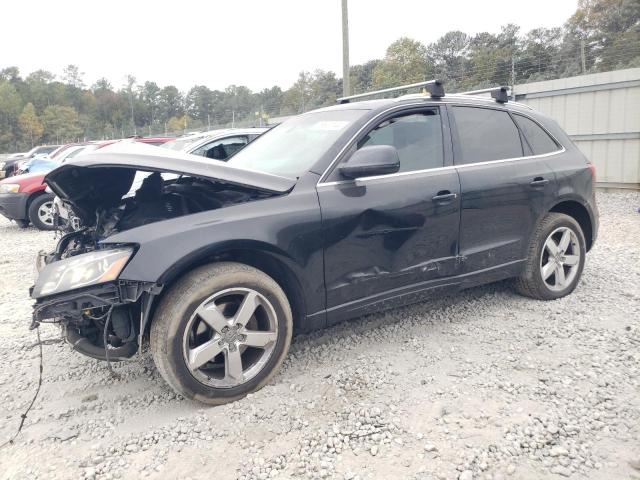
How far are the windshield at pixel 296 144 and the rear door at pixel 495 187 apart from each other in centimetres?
92

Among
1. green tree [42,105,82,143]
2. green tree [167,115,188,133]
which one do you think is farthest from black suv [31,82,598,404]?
green tree [42,105,82,143]

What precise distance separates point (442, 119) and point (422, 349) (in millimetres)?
1680

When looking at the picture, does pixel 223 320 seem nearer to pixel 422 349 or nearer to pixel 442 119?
pixel 422 349

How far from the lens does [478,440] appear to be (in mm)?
2379

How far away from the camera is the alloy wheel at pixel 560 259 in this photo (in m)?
4.12

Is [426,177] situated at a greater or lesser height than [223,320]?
greater

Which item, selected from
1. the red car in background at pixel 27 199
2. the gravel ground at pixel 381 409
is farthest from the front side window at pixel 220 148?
the gravel ground at pixel 381 409

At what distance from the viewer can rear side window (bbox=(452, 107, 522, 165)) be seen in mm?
3689

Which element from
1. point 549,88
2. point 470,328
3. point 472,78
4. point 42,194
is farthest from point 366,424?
point 472,78

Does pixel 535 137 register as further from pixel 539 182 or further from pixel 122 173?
pixel 122 173

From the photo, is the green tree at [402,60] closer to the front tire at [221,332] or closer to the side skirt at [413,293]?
the side skirt at [413,293]

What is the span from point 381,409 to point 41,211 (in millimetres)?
8421

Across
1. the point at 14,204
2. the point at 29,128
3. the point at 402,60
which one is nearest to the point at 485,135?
the point at 14,204

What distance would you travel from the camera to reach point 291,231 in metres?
2.83
